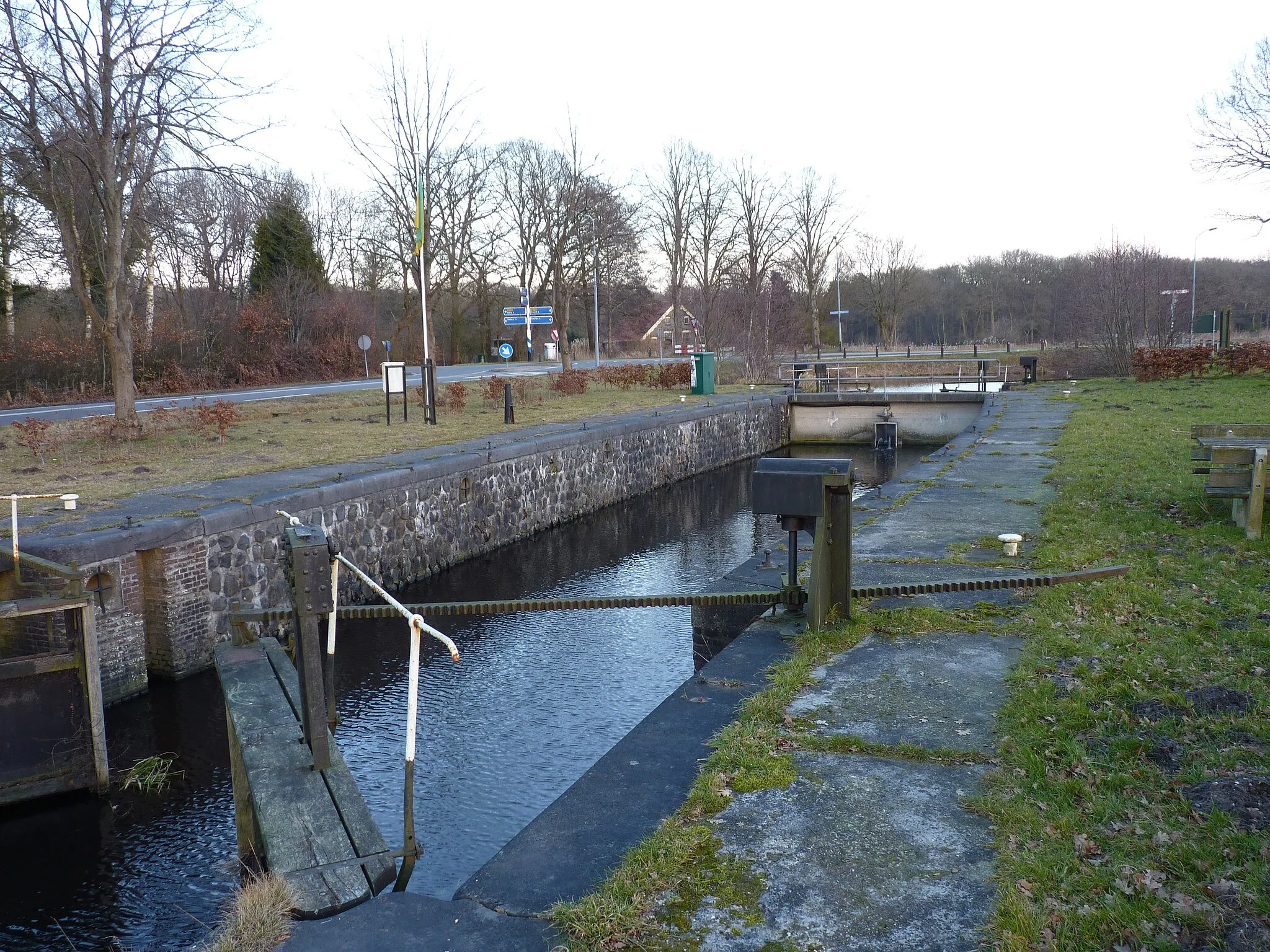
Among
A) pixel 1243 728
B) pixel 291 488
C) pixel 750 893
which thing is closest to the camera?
pixel 750 893

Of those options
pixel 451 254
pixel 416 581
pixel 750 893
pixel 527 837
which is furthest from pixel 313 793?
pixel 451 254

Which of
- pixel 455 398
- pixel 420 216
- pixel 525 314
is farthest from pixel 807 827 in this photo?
pixel 525 314

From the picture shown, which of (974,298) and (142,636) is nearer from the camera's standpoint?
(142,636)

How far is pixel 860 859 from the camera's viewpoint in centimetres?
369

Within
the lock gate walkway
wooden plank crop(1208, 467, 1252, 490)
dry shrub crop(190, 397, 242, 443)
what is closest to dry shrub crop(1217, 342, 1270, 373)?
wooden plank crop(1208, 467, 1252, 490)

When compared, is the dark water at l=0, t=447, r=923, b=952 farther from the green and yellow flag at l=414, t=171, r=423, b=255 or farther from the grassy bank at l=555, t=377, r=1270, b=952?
the green and yellow flag at l=414, t=171, r=423, b=255

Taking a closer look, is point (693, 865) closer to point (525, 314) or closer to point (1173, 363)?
point (525, 314)

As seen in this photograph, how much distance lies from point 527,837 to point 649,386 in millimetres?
30358

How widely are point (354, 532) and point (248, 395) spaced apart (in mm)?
15240

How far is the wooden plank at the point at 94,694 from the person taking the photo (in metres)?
6.68

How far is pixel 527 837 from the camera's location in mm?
4027

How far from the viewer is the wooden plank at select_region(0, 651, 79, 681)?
253 inches

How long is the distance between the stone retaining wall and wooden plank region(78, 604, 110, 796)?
133 centimetres

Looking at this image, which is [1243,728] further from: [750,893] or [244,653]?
[244,653]
